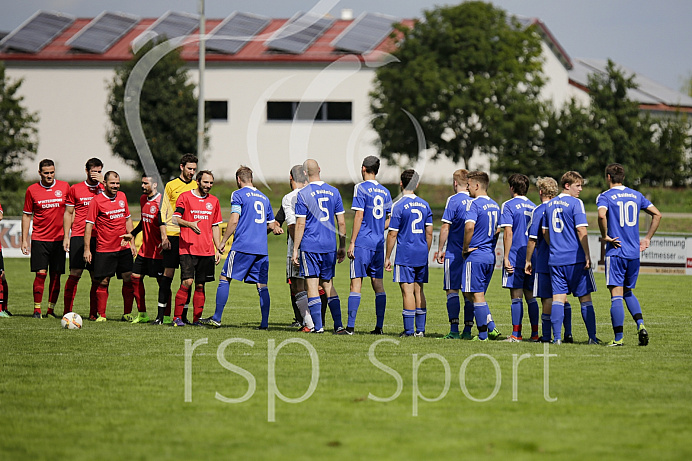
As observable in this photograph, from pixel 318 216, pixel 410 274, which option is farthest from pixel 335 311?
pixel 318 216

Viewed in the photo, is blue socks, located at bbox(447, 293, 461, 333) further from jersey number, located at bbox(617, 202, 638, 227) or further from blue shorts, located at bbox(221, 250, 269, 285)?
blue shorts, located at bbox(221, 250, 269, 285)

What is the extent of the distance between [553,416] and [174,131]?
143 ft

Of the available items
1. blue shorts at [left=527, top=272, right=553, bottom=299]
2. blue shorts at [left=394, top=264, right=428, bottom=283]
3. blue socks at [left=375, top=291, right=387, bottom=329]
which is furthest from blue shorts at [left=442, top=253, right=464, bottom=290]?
blue shorts at [left=527, top=272, right=553, bottom=299]

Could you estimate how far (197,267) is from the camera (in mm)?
12016

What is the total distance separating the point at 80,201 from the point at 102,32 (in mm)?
48008

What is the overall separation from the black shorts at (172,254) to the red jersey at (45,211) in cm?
209

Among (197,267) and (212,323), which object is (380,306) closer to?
(212,323)

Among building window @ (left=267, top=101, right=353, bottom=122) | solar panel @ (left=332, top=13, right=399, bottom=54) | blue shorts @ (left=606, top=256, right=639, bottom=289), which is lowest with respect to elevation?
blue shorts @ (left=606, top=256, right=639, bottom=289)

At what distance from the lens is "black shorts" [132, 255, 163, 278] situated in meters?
12.8

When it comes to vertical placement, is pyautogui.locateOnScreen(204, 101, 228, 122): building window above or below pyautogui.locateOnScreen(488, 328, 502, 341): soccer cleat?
above

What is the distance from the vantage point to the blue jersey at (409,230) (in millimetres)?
11344

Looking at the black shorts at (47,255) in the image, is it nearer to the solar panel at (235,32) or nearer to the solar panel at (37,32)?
the solar panel at (235,32)

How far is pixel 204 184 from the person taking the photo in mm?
11938

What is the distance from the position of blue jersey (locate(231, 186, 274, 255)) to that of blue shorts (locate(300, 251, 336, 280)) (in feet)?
2.36
